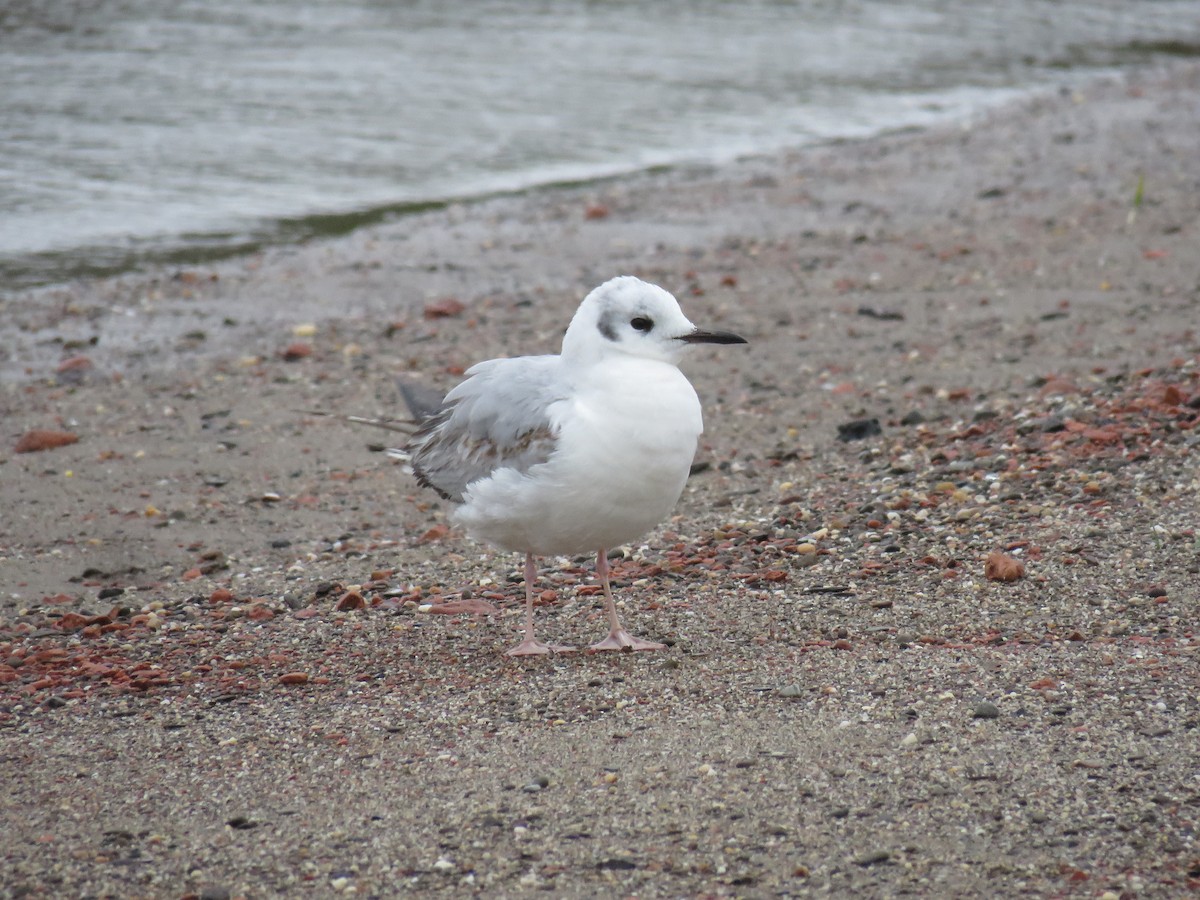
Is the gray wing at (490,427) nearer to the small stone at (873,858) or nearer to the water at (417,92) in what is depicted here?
the small stone at (873,858)

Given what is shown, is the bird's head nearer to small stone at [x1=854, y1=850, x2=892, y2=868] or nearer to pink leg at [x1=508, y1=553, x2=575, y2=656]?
pink leg at [x1=508, y1=553, x2=575, y2=656]

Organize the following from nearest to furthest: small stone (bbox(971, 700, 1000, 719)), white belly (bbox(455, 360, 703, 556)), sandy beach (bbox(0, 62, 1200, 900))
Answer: sandy beach (bbox(0, 62, 1200, 900)), small stone (bbox(971, 700, 1000, 719)), white belly (bbox(455, 360, 703, 556))

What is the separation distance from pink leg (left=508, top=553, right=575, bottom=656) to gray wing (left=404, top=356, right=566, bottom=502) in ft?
A: 1.22

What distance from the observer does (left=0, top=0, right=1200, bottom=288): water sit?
11961 millimetres

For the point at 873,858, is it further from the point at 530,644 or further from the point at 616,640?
the point at 530,644

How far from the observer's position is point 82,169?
1259cm

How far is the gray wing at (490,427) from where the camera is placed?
4.61 metres

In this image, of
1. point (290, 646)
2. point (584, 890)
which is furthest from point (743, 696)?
point (290, 646)

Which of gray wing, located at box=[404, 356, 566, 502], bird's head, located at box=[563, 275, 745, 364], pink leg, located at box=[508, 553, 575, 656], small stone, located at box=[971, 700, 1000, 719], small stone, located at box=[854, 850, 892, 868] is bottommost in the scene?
pink leg, located at box=[508, 553, 575, 656]

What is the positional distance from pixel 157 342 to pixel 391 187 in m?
4.32

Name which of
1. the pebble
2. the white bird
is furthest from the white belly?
the pebble

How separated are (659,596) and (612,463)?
39.5 inches

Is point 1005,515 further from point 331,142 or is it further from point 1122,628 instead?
point 331,142

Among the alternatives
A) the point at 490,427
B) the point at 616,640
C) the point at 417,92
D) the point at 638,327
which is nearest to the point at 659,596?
the point at 616,640
